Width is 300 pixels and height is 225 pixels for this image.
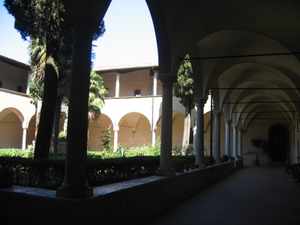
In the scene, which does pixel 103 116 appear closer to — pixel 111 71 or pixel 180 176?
pixel 111 71

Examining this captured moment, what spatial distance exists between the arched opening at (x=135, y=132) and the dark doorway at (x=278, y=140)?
487 inches

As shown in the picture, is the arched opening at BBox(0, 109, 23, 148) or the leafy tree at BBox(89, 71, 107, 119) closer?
the leafy tree at BBox(89, 71, 107, 119)

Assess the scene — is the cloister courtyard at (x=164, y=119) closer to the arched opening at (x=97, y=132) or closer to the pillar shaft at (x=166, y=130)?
the pillar shaft at (x=166, y=130)

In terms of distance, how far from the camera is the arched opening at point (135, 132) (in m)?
32.6

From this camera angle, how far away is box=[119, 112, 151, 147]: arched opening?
107 feet

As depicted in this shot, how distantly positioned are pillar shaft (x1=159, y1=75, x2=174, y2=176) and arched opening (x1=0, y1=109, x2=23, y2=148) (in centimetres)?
2556

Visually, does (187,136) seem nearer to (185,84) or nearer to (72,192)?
(185,84)

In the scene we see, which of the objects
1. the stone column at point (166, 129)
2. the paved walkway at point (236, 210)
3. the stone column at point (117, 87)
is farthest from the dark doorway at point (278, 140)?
the stone column at point (166, 129)

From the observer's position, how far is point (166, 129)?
7949 millimetres

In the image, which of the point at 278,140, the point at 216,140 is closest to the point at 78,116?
the point at 216,140

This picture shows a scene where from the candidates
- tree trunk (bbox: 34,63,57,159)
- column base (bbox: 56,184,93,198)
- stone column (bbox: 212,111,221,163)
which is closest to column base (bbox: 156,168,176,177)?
column base (bbox: 56,184,93,198)

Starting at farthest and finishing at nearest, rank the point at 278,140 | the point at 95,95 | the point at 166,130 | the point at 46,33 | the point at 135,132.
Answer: the point at 278,140
the point at 135,132
the point at 95,95
the point at 46,33
the point at 166,130

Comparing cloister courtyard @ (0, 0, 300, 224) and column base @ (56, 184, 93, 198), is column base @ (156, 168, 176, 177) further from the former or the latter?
column base @ (56, 184, 93, 198)

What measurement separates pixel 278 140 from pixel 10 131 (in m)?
26.2
